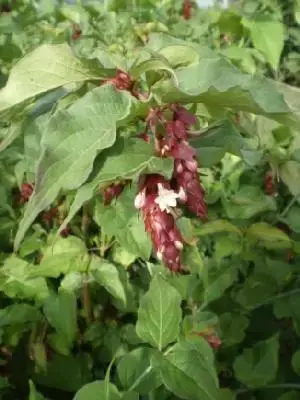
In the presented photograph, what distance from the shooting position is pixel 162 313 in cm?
85

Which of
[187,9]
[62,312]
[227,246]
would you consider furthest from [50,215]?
[187,9]

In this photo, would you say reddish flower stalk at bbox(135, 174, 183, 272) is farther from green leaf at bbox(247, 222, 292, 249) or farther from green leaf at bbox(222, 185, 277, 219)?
green leaf at bbox(222, 185, 277, 219)

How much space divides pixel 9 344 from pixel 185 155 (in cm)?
66

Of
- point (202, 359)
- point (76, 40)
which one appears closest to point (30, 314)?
point (202, 359)

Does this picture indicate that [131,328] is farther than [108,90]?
Yes

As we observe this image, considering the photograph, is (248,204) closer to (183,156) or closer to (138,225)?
(138,225)

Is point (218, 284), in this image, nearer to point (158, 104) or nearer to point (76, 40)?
point (158, 104)

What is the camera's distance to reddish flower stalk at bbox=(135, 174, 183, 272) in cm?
62

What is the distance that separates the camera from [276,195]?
54.8 inches

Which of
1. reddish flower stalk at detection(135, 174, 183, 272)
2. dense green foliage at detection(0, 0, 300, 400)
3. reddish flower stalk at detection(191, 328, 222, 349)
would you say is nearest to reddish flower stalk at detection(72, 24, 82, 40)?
dense green foliage at detection(0, 0, 300, 400)

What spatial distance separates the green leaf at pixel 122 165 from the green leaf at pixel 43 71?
0.23 feet

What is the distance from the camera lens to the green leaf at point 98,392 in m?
0.78

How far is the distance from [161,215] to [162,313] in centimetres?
24

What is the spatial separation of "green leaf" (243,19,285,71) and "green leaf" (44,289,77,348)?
2.21ft
